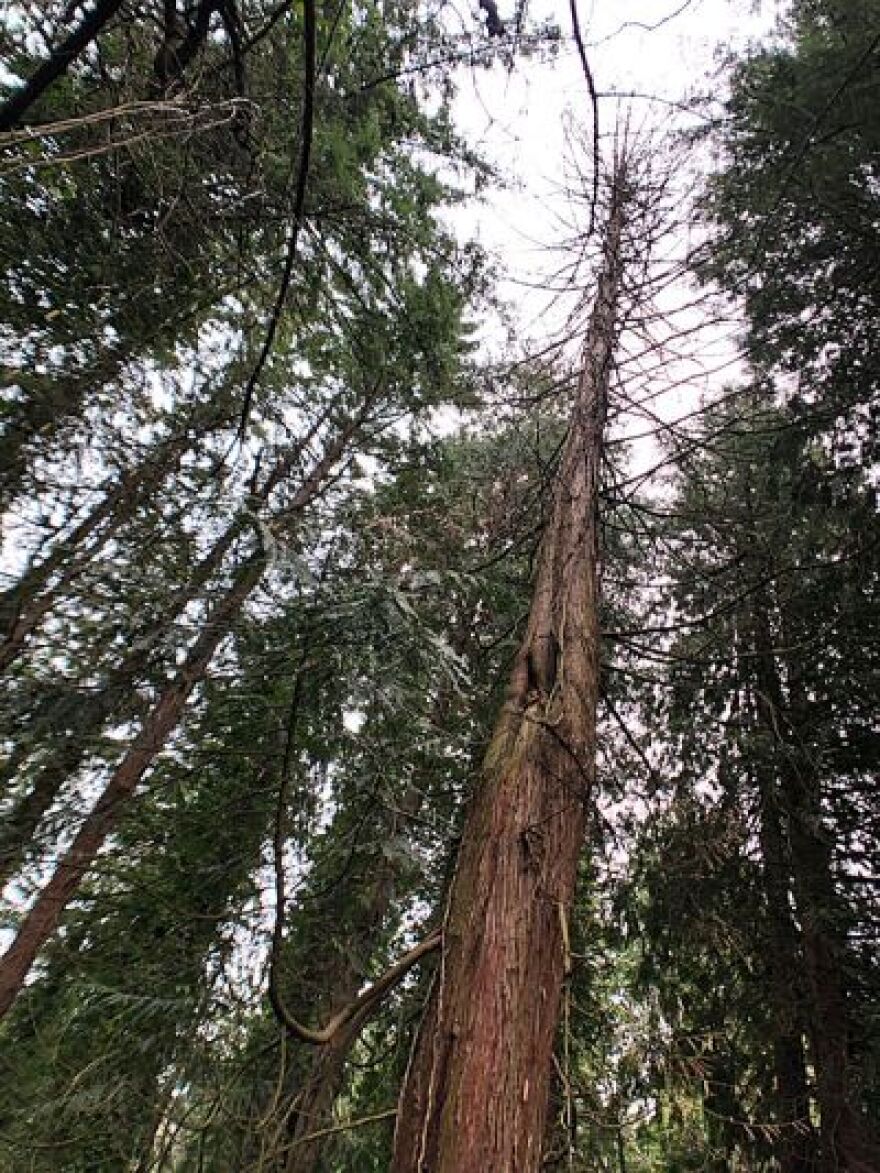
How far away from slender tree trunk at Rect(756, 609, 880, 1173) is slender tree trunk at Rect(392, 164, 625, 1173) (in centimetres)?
249

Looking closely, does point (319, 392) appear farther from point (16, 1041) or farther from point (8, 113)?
point (16, 1041)

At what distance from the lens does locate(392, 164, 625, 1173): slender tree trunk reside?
5.69ft

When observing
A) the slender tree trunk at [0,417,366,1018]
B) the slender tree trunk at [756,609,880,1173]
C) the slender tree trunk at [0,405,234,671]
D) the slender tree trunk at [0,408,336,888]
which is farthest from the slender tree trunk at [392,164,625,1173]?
the slender tree trunk at [756,609,880,1173]

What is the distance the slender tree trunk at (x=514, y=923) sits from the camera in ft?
5.69

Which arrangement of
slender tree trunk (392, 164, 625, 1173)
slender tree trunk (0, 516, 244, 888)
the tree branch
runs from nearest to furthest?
1. slender tree trunk (392, 164, 625, 1173)
2. the tree branch
3. slender tree trunk (0, 516, 244, 888)

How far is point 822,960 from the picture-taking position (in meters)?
5.64

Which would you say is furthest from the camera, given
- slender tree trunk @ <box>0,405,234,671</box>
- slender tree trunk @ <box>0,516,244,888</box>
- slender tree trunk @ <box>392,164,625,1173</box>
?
slender tree trunk @ <box>0,405,234,671</box>

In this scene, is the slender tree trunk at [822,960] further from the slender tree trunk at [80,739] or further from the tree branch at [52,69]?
the tree branch at [52,69]

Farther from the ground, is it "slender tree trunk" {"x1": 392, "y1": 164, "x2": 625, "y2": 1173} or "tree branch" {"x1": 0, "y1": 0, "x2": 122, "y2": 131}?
"tree branch" {"x1": 0, "y1": 0, "x2": 122, "y2": 131}

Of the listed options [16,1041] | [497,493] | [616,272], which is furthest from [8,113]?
[497,493]

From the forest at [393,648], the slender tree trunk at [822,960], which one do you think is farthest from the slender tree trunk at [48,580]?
→ the slender tree trunk at [822,960]

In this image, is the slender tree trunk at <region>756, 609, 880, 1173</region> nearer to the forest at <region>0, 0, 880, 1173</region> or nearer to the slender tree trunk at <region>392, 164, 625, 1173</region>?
the forest at <region>0, 0, 880, 1173</region>

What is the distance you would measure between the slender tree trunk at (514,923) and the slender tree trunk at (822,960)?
8.18 feet

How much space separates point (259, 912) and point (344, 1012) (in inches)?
65.6
